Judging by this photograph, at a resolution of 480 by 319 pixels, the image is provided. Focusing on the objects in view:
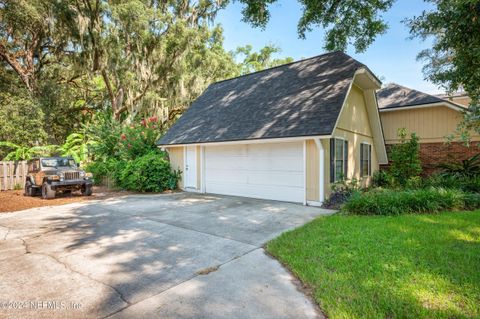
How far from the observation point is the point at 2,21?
14812 millimetres

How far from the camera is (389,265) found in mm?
3572

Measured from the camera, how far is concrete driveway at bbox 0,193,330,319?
274cm

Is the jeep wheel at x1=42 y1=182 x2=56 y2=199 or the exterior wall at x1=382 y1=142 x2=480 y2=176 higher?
the exterior wall at x1=382 y1=142 x2=480 y2=176

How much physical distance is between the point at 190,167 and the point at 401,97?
11558mm

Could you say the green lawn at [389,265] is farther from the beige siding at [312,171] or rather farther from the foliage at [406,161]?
the foliage at [406,161]

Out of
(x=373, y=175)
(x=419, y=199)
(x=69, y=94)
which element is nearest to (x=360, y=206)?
(x=419, y=199)

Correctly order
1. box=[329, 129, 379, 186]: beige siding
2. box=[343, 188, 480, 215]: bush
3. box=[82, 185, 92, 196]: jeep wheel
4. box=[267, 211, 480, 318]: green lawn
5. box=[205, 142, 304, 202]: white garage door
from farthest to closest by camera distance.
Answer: box=[82, 185, 92, 196]: jeep wheel
box=[329, 129, 379, 186]: beige siding
box=[205, 142, 304, 202]: white garage door
box=[343, 188, 480, 215]: bush
box=[267, 211, 480, 318]: green lawn

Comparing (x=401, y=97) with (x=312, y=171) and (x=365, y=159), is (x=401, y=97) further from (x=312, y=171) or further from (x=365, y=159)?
(x=312, y=171)

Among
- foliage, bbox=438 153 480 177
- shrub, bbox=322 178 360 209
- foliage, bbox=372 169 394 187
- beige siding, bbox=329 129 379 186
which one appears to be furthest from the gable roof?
foliage, bbox=438 153 480 177

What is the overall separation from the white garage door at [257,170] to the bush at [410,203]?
2.07 meters

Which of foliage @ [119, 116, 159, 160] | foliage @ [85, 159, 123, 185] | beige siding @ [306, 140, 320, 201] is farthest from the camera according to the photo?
foliage @ [119, 116, 159, 160]

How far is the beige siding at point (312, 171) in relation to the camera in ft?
26.4

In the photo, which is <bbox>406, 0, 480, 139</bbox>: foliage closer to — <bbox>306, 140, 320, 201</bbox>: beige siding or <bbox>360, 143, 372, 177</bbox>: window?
<bbox>306, 140, 320, 201</bbox>: beige siding

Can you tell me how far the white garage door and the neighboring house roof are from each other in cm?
784
